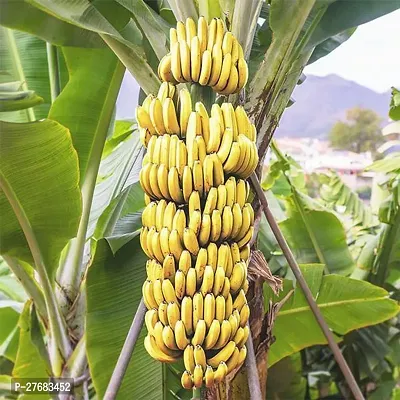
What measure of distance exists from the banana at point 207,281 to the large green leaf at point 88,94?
15.6 inches

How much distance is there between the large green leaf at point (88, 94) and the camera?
649mm

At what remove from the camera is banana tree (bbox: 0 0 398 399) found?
1.46ft

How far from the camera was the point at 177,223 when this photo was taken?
1.16 ft

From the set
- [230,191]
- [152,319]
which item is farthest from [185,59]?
[152,319]

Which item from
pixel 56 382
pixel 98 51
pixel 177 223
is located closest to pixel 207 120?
pixel 177 223

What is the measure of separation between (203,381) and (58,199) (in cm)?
32

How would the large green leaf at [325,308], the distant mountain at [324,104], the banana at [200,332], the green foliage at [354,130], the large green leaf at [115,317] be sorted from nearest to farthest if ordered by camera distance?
the banana at [200,332], the large green leaf at [115,317], the large green leaf at [325,308], the distant mountain at [324,104], the green foliage at [354,130]

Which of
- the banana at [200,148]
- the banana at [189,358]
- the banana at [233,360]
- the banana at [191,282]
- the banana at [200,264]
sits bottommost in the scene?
the banana at [233,360]

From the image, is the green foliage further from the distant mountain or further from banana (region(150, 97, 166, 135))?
banana (region(150, 97, 166, 135))

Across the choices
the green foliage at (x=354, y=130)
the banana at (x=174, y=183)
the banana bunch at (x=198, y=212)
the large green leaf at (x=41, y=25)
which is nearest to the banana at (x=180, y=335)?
the banana bunch at (x=198, y=212)

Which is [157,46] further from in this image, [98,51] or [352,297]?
[352,297]

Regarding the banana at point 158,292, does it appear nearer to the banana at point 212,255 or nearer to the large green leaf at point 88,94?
the banana at point 212,255

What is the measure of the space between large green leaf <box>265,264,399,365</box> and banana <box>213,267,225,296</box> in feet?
1.32

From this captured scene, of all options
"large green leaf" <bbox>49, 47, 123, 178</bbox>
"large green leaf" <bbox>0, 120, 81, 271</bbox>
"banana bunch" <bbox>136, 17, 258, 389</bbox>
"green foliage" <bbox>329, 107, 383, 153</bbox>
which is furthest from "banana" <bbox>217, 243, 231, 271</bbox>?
"green foliage" <bbox>329, 107, 383, 153</bbox>
